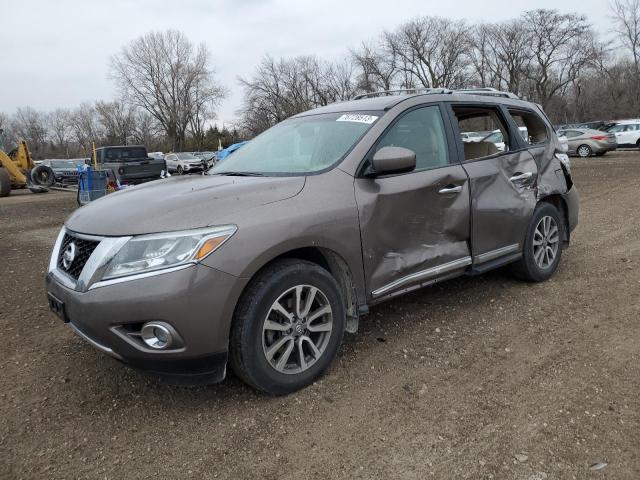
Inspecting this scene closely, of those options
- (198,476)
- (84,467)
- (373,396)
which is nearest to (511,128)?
(373,396)

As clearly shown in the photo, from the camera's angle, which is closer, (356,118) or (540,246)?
(356,118)

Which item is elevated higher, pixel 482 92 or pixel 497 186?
pixel 482 92

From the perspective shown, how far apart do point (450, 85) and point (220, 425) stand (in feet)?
191

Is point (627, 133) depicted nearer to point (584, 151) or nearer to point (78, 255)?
point (584, 151)

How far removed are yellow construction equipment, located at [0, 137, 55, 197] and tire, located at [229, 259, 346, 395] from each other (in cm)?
2021

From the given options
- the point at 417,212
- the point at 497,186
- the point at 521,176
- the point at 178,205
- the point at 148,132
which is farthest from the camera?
the point at 148,132

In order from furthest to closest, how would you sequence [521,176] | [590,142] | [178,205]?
1. [590,142]
2. [521,176]
3. [178,205]

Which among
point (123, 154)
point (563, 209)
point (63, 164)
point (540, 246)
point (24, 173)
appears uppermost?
point (63, 164)

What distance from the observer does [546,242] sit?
4.58 metres

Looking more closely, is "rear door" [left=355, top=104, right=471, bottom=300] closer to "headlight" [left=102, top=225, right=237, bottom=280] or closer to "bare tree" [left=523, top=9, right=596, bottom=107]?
"headlight" [left=102, top=225, right=237, bottom=280]

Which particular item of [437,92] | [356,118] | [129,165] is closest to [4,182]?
[129,165]

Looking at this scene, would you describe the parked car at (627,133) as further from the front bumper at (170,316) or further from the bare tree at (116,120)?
the bare tree at (116,120)

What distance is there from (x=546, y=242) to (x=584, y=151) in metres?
21.6

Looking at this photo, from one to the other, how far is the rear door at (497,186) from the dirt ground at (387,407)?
1.77 feet
